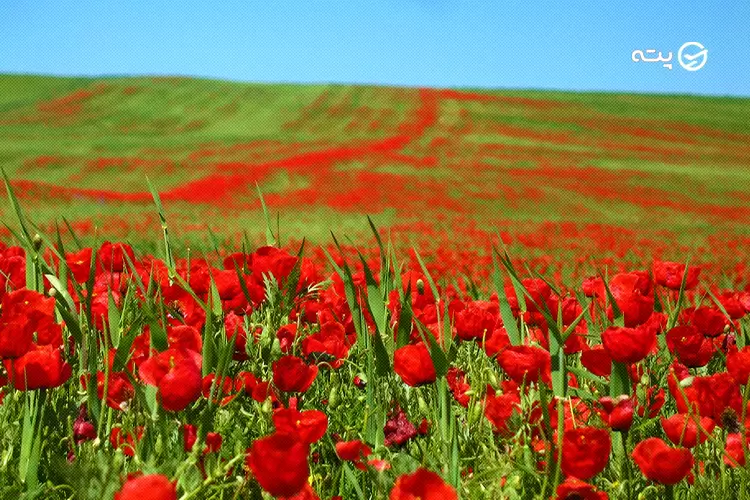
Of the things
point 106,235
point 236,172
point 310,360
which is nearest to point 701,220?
point 236,172

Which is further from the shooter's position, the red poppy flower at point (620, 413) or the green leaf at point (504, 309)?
the green leaf at point (504, 309)

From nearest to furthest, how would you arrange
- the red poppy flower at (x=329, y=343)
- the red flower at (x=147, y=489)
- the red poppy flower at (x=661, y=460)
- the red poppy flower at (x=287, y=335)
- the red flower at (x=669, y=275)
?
the red flower at (x=147, y=489) < the red poppy flower at (x=661, y=460) < the red poppy flower at (x=329, y=343) < the red poppy flower at (x=287, y=335) < the red flower at (x=669, y=275)

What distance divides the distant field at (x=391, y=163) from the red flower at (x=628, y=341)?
4.09m

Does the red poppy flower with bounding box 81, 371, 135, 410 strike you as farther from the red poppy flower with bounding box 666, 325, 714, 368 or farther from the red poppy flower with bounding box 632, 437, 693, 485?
the red poppy flower with bounding box 666, 325, 714, 368

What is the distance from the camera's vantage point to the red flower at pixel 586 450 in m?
1.27

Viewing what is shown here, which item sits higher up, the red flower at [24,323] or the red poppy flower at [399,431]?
the red flower at [24,323]

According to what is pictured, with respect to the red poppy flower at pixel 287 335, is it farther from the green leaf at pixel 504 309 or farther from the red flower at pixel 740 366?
the red flower at pixel 740 366

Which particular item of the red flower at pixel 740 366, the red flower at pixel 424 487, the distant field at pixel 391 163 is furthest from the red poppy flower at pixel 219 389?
the distant field at pixel 391 163

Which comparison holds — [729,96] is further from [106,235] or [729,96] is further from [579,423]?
[579,423]

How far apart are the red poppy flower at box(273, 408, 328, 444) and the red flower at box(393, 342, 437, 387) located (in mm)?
281

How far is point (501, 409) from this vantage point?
1.53 meters

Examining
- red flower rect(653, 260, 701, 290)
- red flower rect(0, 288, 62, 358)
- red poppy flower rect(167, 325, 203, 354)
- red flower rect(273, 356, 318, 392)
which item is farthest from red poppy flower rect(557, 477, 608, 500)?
red flower rect(653, 260, 701, 290)

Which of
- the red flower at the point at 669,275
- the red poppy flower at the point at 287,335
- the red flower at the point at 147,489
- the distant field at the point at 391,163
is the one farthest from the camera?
the distant field at the point at 391,163

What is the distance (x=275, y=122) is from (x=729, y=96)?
34764mm
